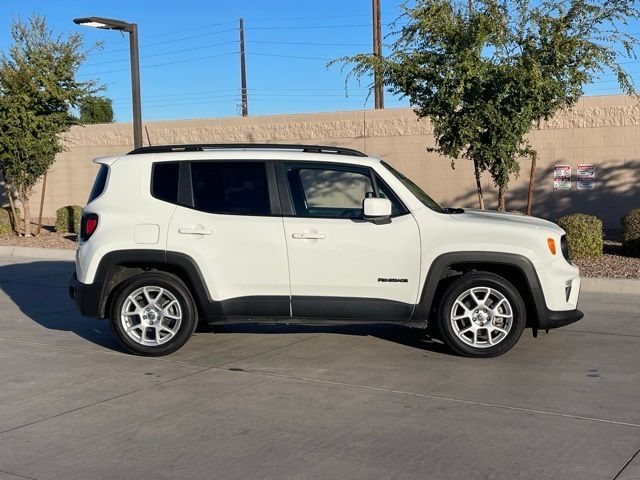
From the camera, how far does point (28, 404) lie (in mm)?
6316

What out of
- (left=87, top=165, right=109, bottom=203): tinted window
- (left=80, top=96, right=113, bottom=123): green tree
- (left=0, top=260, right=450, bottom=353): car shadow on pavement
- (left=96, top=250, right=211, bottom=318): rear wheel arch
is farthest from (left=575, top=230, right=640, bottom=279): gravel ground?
(left=80, top=96, right=113, bottom=123): green tree

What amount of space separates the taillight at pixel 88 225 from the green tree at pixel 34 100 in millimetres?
12674

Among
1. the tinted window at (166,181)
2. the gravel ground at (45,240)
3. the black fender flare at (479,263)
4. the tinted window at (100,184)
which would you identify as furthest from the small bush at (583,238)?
the gravel ground at (45,240)

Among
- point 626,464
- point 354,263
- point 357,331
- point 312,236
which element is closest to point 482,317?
point 354,263

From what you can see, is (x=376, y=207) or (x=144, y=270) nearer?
(x=376, y=207)

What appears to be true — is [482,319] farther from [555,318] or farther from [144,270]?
[144,270]

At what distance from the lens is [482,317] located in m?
7.48

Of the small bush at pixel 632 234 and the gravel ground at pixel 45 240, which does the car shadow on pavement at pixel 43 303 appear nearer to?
the gravel ground at pixel 45 240

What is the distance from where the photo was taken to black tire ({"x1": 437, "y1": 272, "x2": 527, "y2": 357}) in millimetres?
7402

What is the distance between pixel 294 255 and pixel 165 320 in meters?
1.43

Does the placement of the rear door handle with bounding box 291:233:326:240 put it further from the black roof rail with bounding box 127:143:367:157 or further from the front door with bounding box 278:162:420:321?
the black roof rail with bounding box 127:143:367:157

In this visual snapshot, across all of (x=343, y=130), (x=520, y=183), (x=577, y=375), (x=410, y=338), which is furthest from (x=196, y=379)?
(x=343, y=130)

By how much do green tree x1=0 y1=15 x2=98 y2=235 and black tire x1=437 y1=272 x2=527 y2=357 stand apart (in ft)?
48.3

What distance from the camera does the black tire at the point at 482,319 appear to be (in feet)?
24.3
